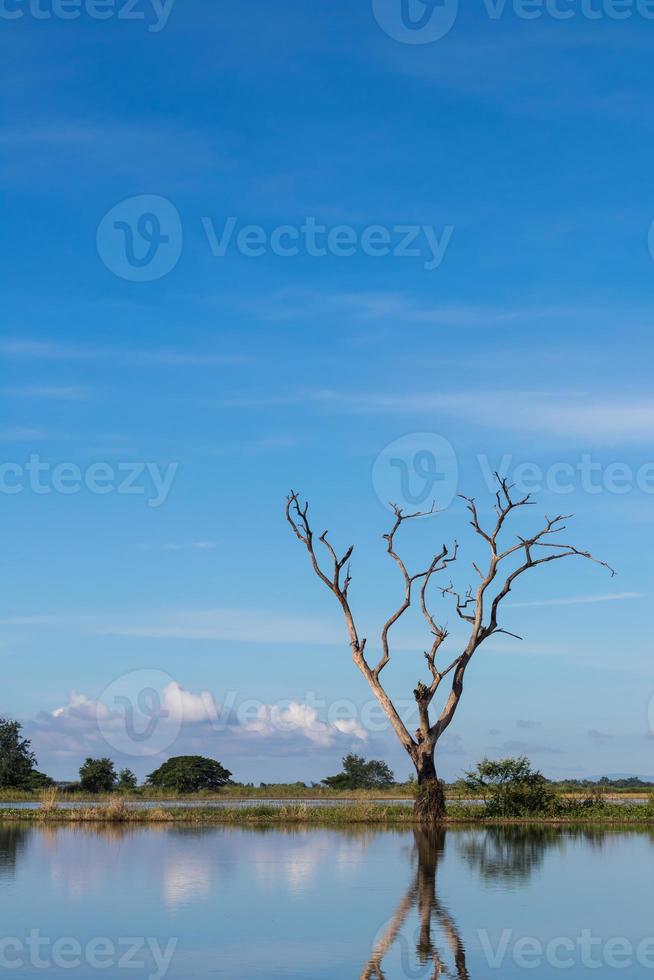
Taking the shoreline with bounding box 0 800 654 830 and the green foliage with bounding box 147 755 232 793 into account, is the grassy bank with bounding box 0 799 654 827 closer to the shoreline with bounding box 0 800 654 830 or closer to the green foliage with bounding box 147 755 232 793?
the shoreline with bounding box 0 800 654 830

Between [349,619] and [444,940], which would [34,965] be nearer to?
[444,940]

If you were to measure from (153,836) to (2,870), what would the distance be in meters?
8.94

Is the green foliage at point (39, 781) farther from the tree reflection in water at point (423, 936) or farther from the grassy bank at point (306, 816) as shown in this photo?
the tree reflection in water at point (423, 936)

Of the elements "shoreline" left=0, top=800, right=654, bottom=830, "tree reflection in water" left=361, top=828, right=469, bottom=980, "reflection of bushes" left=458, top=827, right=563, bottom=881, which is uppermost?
"shoreline" left=0, top=800, right=654, bottom=830

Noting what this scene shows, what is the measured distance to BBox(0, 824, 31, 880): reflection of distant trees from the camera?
20.7 metres

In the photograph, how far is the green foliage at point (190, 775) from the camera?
6619cm

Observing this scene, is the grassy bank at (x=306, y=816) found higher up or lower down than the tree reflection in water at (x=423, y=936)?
higher up

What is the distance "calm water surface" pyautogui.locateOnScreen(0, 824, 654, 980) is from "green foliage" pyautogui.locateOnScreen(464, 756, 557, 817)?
828 centimetres

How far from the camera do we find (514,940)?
13234 millimetres

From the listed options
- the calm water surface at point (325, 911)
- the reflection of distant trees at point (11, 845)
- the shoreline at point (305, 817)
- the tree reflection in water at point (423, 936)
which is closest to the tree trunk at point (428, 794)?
the shoreline at point (305, 817)

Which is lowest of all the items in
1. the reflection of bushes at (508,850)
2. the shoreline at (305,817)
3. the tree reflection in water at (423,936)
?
the tree reflection in water at (423,936)

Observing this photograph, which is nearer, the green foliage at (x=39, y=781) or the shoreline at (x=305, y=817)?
the shoreline at (x=305, y=817)

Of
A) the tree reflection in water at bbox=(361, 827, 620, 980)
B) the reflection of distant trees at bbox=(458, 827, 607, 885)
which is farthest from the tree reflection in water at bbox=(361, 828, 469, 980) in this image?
the reflection of distant trees at bbox=(458, 827, 607, 885)

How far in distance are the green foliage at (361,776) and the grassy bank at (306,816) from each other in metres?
35.4
